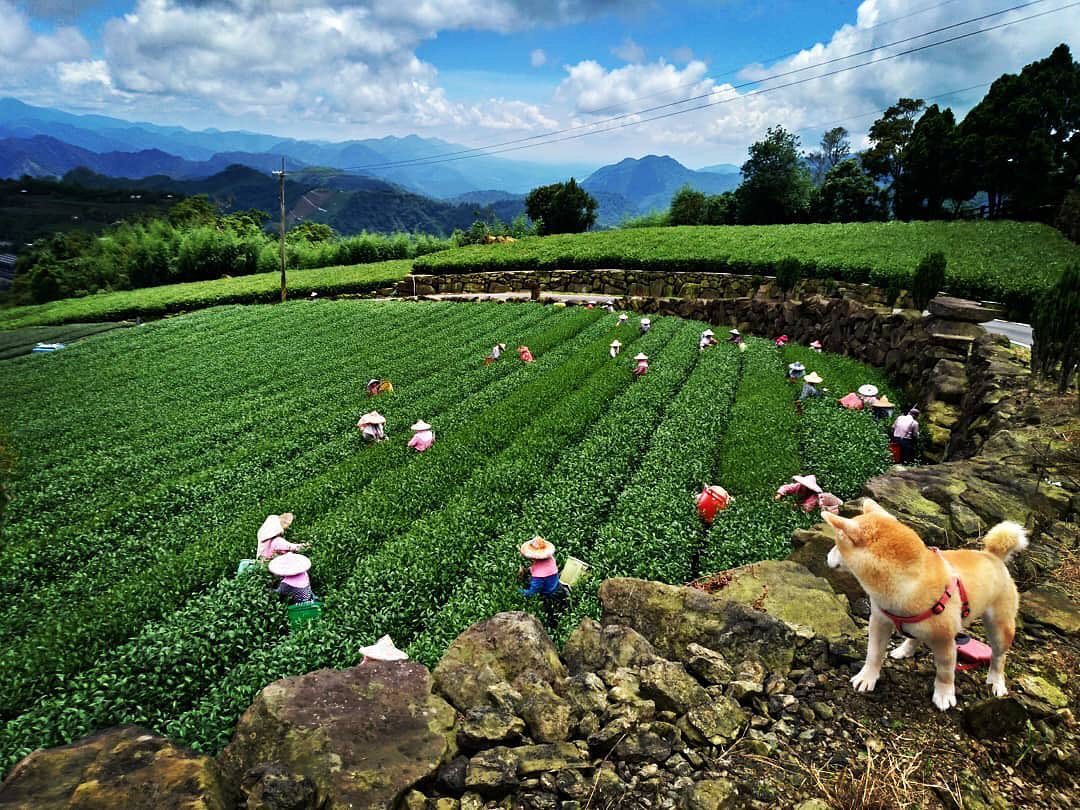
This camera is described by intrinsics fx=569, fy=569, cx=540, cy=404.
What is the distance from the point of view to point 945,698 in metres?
3.31

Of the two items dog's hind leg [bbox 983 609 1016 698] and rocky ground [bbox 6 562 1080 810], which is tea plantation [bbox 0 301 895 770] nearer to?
rocky ground [bbox 6 562 1080 810]

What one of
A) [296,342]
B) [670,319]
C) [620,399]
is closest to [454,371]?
[620,399]

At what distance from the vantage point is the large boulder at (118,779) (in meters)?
2.82

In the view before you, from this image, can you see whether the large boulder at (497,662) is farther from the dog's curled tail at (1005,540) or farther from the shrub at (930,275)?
the shrub at (930,275)

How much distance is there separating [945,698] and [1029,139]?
148 ft

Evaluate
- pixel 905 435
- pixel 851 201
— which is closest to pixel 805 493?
pixel 905 435

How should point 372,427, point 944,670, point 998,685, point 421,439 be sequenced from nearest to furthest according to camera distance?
point 944,670 < point 998,685 < point 421,439 < point 372,427

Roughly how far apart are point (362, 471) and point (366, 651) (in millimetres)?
6362

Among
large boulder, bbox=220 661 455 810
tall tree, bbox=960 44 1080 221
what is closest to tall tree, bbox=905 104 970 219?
tall tree, bbox=960 44 1080 221

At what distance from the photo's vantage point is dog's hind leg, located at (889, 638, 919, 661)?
12.1 feet

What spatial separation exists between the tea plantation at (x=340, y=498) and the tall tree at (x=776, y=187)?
104ft

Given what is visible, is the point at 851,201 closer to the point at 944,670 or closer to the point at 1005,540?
the point at 1005,540

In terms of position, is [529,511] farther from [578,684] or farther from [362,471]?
[578,684]

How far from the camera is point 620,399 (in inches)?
536
